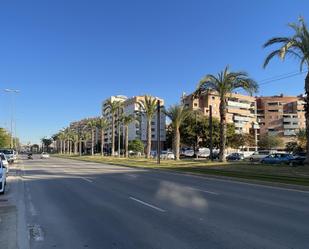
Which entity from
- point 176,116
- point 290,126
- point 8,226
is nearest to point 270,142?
point 290,126

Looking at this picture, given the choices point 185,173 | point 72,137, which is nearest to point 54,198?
point 185,173

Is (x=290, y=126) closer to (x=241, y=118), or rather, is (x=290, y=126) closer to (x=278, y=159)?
(x=241, y=118)

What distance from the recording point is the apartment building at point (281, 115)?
180375 mm

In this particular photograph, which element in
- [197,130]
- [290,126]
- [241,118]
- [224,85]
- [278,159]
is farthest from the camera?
[290,126]

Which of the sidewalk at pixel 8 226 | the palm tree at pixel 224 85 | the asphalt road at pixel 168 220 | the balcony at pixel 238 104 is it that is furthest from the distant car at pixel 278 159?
the balcony at pixel 238 104

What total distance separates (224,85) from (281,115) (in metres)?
144

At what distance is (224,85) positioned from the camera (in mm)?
44719

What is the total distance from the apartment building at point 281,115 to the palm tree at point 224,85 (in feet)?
455

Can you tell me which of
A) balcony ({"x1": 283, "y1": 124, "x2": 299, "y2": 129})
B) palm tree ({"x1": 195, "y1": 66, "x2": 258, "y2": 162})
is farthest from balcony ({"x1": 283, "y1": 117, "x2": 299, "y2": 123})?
palm tree ({"x1": 195, "y1": 66, "x2": 258, "y2": 162})

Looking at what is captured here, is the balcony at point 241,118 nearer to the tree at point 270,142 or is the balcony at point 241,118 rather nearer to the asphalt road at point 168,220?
the tree at point 270,142

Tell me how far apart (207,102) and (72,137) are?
5296cm

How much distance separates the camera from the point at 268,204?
1439 cm

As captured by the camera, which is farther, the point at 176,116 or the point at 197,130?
the point at 197,130

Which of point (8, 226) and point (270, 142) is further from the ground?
point (270, 142)
